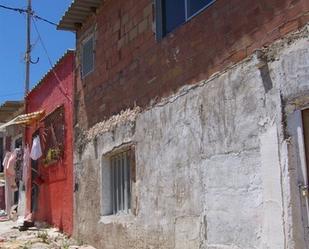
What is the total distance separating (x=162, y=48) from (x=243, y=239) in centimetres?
329

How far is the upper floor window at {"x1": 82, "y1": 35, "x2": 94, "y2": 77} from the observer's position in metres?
10.8

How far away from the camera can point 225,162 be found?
19.6ft

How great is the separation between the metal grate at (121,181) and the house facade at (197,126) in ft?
0.06

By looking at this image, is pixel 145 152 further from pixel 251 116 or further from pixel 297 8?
pixel 297 8

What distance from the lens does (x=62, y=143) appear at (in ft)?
41.2

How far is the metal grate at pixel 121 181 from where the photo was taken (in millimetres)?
8863

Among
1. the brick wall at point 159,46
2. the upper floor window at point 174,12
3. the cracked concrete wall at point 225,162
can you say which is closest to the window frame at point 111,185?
the cracked concrete wall at point 225,162

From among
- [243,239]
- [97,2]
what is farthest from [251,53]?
[97,2]

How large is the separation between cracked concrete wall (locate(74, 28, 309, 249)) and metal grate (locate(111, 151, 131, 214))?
34cm

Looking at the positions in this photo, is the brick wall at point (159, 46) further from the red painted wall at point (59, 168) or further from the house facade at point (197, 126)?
the red painted wall at point (59, 168)

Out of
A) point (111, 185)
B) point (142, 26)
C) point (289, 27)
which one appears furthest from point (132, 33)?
point (289, 27)

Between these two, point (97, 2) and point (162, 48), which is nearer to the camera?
point (162, 48)

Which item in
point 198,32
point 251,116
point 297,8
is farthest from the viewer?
point 198,32

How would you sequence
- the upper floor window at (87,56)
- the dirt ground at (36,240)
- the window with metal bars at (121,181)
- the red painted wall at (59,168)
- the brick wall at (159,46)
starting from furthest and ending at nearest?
the red painted wall at (59,168) → the upper floor window at (87,56) → the dirt ground at (36,240) → the window with metal bars at (121,181) → the brick wall at (159,46)
